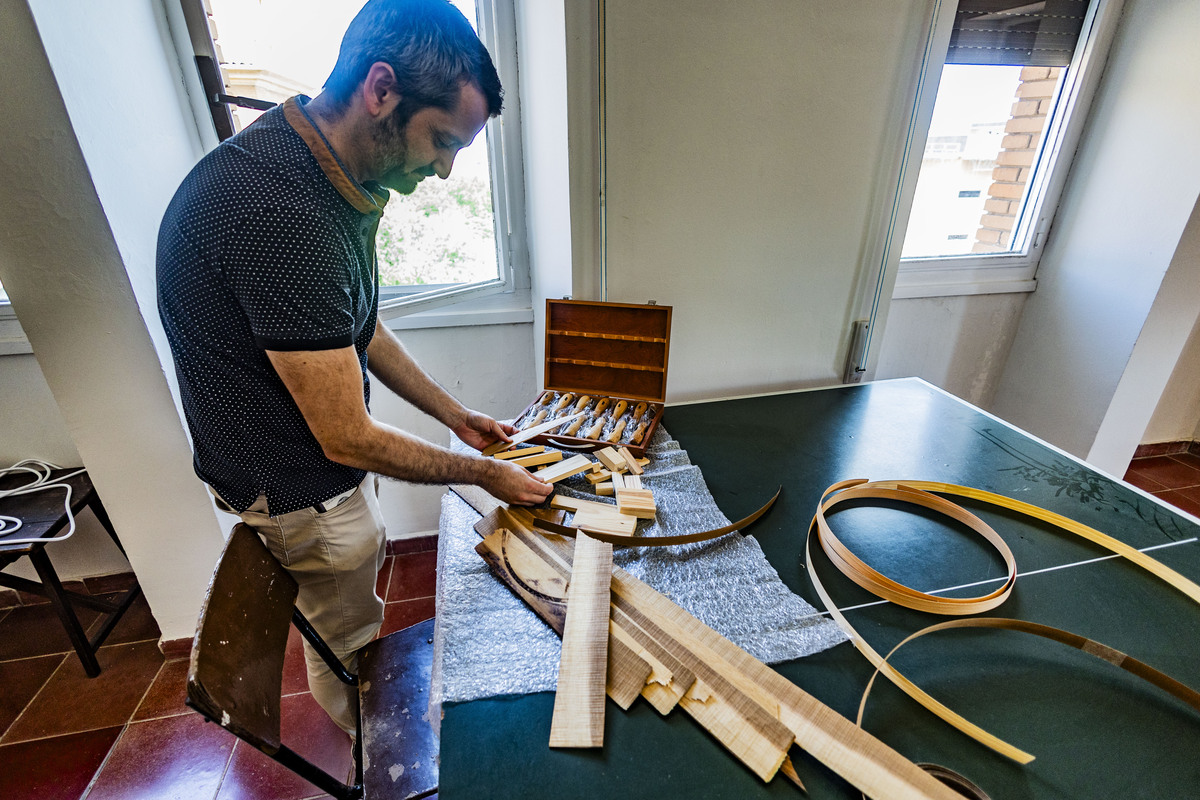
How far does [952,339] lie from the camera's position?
235cm

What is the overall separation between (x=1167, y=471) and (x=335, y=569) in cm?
397

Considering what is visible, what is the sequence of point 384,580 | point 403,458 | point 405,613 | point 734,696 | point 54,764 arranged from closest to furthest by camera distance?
1. point 734,696
2. point 403,458
3. point 54,764
4. point 405,613
5. point 384,580

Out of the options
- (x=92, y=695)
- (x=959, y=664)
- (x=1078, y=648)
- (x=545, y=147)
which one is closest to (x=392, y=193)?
(x=545, y=147)

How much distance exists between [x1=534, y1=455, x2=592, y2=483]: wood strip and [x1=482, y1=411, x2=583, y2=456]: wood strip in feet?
0.44

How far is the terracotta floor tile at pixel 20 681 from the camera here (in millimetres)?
1541

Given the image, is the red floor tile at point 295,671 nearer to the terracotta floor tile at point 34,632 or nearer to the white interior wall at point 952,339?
the terracotta floor tile at point 34,632

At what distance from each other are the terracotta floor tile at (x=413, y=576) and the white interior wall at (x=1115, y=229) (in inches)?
109

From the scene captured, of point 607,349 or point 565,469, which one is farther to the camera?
point 607,349

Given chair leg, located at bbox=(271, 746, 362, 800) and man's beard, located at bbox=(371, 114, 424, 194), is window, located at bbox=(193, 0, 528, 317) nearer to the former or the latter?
man's beard, located at bbox=(371, 114, 424, 194)

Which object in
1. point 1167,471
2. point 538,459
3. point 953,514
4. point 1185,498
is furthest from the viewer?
Result: point 1167,471

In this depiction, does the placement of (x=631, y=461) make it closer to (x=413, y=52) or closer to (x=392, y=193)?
(x=413, y=52)

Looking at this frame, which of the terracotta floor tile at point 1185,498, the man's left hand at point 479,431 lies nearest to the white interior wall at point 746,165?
the man's left hand at point 479,431

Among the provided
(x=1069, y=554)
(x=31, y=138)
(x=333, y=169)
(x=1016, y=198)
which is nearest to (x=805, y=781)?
Answer: (x=1069, y=554)

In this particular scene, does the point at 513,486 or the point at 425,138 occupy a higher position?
the point at 425,138
